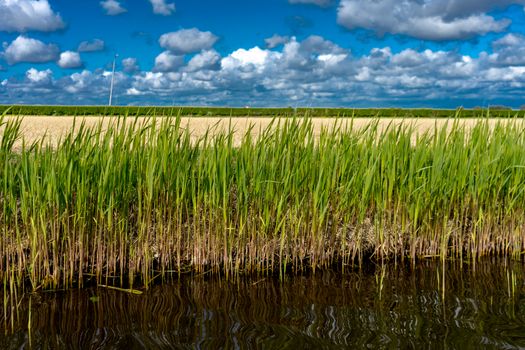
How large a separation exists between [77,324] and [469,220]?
13.8 feet

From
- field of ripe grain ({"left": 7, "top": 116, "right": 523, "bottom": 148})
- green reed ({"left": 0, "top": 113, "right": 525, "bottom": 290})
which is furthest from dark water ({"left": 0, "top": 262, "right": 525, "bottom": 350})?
field of ripe grain ({"left": 7, "top": 116, "right": 523, "bottom": 148})

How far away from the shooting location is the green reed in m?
4.19

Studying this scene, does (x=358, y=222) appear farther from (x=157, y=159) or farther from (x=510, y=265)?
(x=157, y=159)

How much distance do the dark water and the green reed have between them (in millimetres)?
283

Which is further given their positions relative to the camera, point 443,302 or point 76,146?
point 76,146

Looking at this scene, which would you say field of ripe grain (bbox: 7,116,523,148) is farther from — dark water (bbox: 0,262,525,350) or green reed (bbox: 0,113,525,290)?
dark water (bbox: 0,262,525,350)

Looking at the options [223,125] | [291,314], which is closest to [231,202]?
[223,125]

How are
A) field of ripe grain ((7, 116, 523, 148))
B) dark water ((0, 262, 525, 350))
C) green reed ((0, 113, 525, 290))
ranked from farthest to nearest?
1. field of ripe grain ((7, 116, 523, 148))
2. green reed ((0, 113, 525, 290))
3. dark water ((0, 262, 525, 350))

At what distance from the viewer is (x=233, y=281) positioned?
439cm

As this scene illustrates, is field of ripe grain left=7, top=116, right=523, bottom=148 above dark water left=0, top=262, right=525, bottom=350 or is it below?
above

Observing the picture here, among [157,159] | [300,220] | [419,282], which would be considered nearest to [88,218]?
[157,159]

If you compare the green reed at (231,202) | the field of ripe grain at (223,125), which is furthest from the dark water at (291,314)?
the field of ripe grain at (223,125)

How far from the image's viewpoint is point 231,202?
457cm

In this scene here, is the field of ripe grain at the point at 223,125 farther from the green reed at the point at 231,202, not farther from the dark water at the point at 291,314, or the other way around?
the dark water at the point at 291,314
